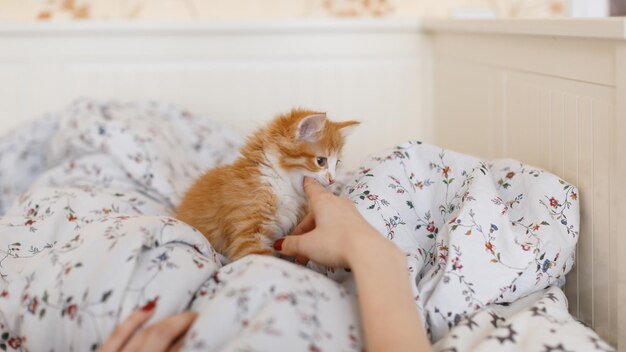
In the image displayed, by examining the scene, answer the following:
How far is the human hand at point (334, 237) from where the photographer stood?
0.99 metres

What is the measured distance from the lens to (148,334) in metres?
0.90

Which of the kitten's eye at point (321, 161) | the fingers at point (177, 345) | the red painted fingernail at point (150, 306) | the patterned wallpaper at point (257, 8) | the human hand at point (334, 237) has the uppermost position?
the patterned wallpaper at point (257, 8)

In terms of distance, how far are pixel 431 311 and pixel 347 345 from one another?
23 cm

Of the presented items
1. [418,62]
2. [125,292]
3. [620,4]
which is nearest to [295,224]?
[125,292]

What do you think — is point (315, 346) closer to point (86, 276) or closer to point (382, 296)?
point (382, 296)

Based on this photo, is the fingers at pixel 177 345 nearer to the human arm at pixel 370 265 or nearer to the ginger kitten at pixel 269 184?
the human arm at pixel 370 265

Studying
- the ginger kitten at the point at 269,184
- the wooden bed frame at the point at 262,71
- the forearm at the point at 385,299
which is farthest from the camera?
the wooden bed frame at the point at 262,71

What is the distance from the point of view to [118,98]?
240 centimetres

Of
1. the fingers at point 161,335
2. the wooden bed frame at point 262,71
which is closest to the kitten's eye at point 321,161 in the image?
the fingers at point 161,335

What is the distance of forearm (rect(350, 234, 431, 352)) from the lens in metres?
0.87

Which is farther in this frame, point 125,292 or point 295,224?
point 295,224

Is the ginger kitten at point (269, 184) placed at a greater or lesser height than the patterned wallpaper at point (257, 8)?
lesser

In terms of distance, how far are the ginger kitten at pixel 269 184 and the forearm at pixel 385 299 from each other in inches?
15.1

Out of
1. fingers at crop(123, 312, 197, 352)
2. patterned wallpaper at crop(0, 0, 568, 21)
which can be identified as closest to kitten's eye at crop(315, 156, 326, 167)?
fingers at crop(123, 312, 197, 352)
